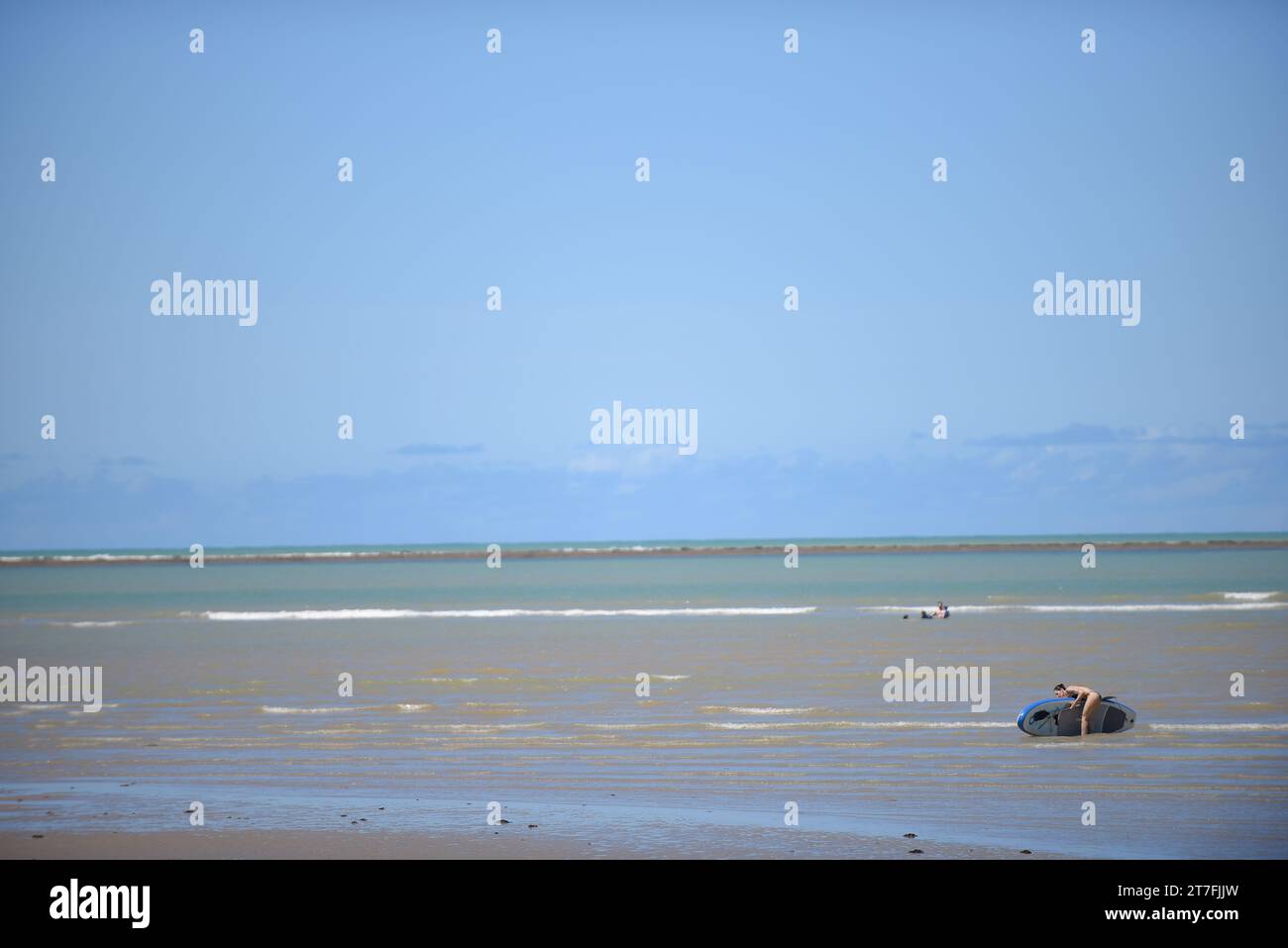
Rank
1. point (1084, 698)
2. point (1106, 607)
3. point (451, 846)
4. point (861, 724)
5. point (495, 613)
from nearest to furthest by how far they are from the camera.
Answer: point (451, 846) < point (1084, 698) < point (861, 724) < point (1106, 607) < point (495, 613)

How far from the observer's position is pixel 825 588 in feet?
187

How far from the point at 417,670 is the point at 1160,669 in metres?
15.7

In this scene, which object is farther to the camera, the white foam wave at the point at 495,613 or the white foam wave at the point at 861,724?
the white foam wave at the point at 495,613

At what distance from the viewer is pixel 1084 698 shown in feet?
55.0

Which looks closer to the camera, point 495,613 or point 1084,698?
point 1084,698

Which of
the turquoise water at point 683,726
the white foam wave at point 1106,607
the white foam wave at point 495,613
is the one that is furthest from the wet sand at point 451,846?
the white foam wave at point 495,613

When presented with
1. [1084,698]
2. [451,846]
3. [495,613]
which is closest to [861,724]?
[1084,698]

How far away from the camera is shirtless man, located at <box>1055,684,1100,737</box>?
16.6 m

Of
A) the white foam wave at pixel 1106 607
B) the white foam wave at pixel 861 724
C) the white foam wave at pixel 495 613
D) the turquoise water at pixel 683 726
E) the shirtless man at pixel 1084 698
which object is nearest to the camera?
the turquoise water at pixel 683 726

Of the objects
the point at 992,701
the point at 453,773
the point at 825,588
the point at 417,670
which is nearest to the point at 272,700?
the point at 417,670

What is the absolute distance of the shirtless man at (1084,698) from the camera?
1659cm

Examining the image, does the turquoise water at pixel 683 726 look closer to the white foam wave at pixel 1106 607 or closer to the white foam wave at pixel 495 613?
the white foam wave at pixel 1106 607

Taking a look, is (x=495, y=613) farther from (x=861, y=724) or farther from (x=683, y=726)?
(x=861, y=724)
